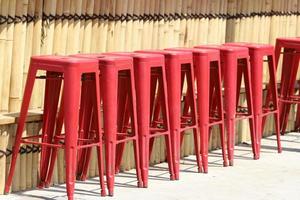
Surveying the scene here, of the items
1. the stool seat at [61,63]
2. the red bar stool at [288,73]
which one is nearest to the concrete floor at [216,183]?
the stool seat at [61,63]

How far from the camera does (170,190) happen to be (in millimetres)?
7691

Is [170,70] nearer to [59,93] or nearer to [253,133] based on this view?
[59,93]

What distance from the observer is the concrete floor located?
7422 millimetres

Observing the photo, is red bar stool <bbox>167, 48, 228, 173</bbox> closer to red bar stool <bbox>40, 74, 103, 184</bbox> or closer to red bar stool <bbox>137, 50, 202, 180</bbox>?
red bar stool <bbox>137, 50, 202, 180</bbox>

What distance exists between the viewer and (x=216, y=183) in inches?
321

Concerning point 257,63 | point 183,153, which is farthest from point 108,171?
point 257,63

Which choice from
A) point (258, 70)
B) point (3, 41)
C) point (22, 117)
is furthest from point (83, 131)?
point (258, 70)

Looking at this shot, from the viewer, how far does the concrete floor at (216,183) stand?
24.3 feet

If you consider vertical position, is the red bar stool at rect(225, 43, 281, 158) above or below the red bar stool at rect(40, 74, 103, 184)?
above

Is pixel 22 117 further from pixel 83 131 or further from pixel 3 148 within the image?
pixel 83 131

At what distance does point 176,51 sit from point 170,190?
4.54 feet

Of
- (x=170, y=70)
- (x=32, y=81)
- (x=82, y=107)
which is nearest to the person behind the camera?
(x=32, y=81)

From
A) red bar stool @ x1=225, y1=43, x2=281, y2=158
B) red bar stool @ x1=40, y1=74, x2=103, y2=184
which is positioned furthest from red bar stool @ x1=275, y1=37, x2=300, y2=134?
red bar stool @ x1=40, y1=74, x2=103, y2=184

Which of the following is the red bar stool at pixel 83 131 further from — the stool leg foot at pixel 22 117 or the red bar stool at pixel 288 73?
the red bar stool at pixel 288 73
